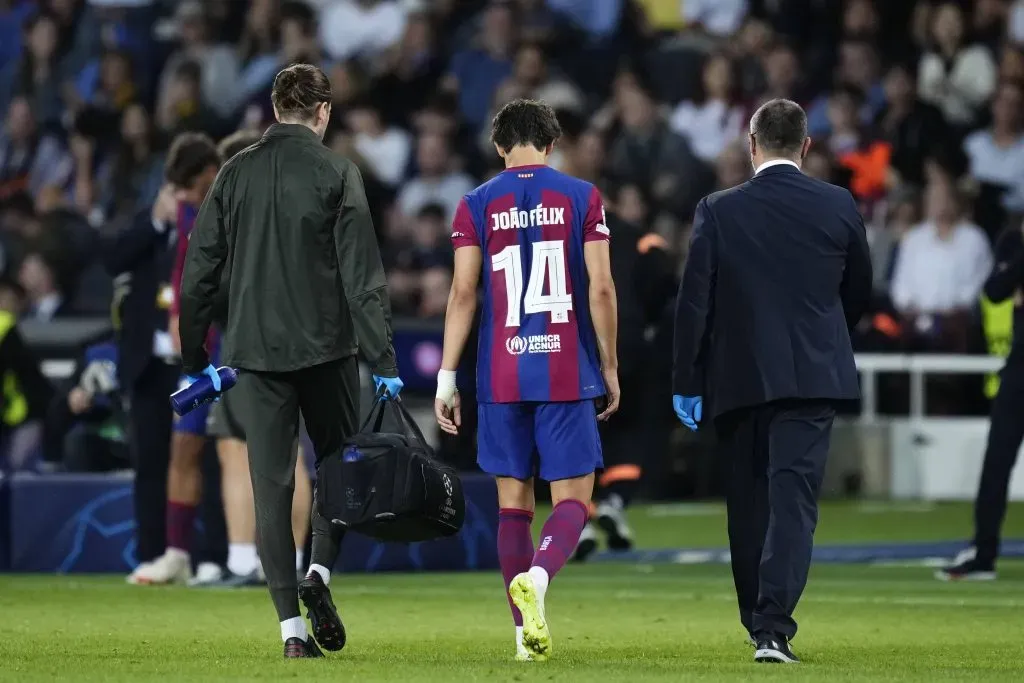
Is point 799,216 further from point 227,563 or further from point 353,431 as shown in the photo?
point 227,563

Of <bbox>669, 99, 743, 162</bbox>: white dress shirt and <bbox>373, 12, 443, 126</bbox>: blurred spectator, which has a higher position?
<bbox>373, 12, 443, 126</bbox>: blurred spectator

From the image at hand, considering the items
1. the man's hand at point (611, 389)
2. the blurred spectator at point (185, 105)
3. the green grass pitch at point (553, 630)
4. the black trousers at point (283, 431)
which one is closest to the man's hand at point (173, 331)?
the green grass pitch at point (553, 630)

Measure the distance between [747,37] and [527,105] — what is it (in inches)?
499

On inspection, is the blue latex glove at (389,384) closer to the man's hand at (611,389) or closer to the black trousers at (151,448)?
the man's hand at (611,389)

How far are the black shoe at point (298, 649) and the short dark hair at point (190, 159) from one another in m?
4.06

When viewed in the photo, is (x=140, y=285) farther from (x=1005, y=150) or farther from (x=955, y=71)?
(x=955, y=71)

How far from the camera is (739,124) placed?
20.0 metres

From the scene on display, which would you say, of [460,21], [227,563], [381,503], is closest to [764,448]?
[381,503]

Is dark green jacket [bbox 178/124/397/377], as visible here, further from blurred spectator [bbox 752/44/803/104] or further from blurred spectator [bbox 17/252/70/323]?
blurred spectator [bbox 752/44/803/104]

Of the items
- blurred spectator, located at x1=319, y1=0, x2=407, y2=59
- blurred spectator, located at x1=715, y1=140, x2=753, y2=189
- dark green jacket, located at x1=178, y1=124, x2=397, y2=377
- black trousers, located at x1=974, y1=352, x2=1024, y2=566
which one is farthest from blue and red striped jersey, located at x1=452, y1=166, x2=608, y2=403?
blurred spectator, located at x1=319, y1=0, x2=407, y2=59

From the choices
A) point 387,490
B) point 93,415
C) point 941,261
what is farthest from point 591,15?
point 387,490

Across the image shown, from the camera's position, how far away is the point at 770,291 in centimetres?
796

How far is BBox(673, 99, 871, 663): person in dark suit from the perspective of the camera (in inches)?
309

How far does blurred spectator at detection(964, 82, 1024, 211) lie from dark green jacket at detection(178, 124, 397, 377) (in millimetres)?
12071
